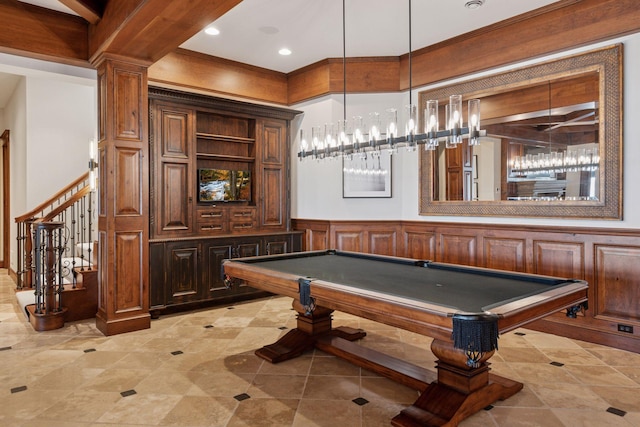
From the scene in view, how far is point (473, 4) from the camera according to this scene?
13.4ft

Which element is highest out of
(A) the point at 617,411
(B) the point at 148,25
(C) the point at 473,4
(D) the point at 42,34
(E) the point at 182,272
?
(C) the point at 473,4

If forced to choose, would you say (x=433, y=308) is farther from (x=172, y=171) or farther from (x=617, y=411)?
(x=172, y=171)

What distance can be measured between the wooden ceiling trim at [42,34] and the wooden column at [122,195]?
266 mm

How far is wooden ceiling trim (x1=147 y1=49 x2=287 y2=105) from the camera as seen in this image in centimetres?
521

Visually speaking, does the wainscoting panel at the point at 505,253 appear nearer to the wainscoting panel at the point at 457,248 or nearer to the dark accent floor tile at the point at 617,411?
the wainscoting panel at the point at 457,248

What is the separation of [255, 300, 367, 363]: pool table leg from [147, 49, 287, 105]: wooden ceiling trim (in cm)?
331

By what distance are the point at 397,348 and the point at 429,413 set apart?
53.2 inches

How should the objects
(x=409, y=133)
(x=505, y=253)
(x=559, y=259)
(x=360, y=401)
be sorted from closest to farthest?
(x=360, y=401), (x=409, y=133), (x=559, y=259), (x=505, y=253)

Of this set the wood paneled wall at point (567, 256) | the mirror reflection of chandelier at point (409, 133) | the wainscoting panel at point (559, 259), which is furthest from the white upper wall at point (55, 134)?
the wainscoting panel at point (559, 259)

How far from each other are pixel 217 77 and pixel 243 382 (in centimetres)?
409

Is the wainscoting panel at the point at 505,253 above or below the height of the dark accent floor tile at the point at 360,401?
above

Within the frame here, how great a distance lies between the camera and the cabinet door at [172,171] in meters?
4.98

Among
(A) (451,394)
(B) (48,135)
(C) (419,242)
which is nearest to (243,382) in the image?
(A) (451,394)

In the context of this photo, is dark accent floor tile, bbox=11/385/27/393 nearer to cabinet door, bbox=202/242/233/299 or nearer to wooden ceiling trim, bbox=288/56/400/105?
cabinet door, bbox=202/242/233/299
